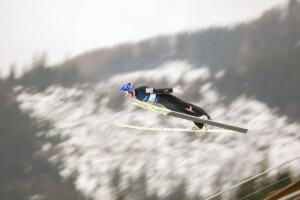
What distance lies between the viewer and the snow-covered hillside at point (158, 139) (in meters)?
11.6

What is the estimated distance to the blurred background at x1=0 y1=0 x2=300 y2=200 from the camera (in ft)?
36.7

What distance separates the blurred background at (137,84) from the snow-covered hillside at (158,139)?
0.12 ft

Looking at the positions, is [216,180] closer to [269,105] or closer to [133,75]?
[269,105]

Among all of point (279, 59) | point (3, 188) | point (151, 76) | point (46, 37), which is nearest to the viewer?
point (3, 188)

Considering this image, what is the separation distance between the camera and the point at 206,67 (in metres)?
12.5

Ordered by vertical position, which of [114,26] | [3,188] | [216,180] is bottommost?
[216,180]

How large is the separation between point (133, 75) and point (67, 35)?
253cm

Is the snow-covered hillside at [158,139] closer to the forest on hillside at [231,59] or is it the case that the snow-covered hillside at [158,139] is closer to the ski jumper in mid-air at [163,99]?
the forest on hillside at [231,59]

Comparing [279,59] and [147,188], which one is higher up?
[279,59]

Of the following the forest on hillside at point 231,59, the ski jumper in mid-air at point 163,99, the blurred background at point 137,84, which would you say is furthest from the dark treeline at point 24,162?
the ski jumper in mid-air at point 163,99

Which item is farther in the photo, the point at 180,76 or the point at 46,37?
the point at 180,76

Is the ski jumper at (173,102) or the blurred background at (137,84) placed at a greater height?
the blurred background at (137,84)

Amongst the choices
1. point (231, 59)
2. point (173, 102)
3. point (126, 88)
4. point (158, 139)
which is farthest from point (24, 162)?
point (231, 59)

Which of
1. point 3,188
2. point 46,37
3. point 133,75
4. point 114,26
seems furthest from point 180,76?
point 3,188
